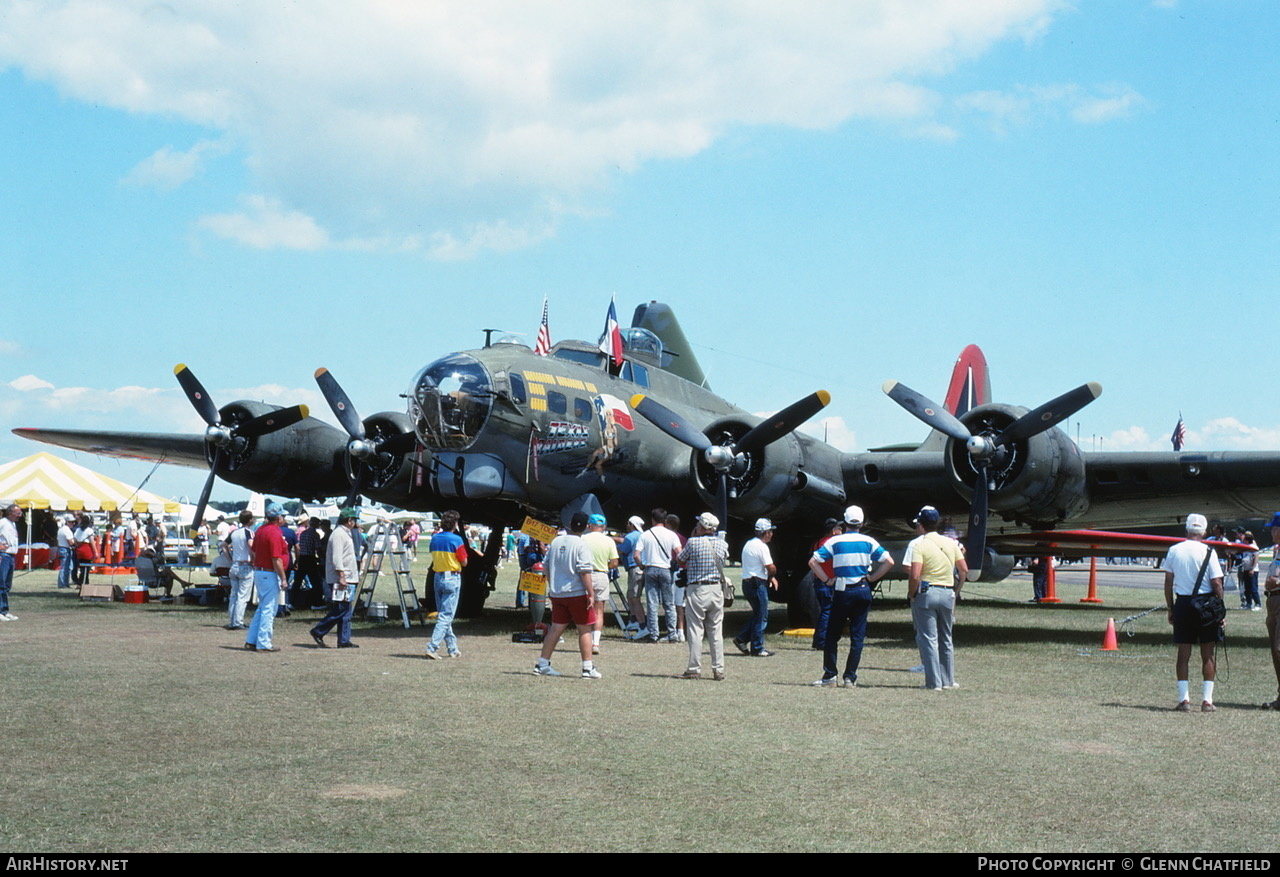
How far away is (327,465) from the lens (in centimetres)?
2191

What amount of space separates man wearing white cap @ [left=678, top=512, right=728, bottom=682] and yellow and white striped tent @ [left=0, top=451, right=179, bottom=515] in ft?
85.6

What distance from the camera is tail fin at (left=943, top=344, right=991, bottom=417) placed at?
2533 cm

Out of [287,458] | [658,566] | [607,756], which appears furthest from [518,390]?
[607,756]

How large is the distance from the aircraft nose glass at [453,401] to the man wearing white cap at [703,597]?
436 cm

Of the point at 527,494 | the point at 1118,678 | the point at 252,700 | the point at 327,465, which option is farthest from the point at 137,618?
the point at 1118,678

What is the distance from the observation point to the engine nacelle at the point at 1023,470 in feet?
53.0

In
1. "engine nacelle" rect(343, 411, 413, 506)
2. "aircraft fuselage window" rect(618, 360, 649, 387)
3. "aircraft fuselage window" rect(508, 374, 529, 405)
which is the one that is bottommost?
"engine nacelle" rect(343, 411, 413, 506)

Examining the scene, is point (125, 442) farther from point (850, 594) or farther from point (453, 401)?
point (850, 594)

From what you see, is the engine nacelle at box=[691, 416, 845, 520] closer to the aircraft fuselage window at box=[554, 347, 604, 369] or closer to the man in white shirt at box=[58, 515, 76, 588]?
the aircraft fuselage window at box=[554, 347, 604, 369]

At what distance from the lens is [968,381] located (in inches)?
1003

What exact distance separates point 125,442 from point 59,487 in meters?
14.4

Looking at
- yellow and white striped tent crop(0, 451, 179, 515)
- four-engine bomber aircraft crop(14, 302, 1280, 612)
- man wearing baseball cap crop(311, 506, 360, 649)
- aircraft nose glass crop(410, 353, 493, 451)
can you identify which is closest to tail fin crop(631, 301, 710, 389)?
four-engine bomber aircraft crop(14, 302, 1280, 612)

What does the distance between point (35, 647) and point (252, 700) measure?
17.8 feet

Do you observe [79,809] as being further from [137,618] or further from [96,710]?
[137,618]
